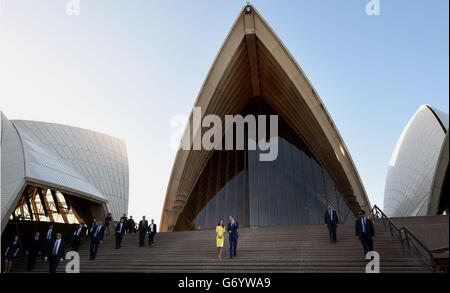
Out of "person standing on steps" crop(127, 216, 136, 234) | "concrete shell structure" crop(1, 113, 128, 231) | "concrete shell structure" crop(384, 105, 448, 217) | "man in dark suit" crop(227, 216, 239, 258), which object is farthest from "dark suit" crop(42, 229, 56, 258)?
"concrete shell structure" crop(384, 105, 448, 217)

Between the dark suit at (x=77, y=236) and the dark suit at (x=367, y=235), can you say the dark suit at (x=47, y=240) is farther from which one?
the dark suit at (x=367, y=235)

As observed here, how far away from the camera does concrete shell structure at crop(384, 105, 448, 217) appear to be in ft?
60.6

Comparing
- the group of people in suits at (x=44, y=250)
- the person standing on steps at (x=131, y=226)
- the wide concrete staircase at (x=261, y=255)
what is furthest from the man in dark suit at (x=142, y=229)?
the person standing on steps at (x=131, y=226)

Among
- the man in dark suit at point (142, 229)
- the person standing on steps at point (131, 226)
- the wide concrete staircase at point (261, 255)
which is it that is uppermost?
the person standing on steps at point (131, 226)

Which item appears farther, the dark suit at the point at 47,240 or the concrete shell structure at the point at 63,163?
the concrete shell structure at the point at 63,163

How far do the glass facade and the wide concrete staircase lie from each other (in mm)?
5216

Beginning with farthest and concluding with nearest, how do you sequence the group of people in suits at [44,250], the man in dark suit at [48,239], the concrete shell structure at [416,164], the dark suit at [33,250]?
1. the concrete shell structure at [416,164]
2. the man in dark suit at [48,239]
3. the dark suit at [33,250]
4. the group of people in suits at [44,250]

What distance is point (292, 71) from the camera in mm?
17672

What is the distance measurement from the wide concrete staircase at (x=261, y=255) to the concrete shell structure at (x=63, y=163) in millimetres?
2436

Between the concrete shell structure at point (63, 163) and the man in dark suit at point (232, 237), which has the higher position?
the concrete shell structure at point (63, 163)

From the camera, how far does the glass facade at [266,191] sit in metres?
16.7

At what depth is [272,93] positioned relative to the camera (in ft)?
72.4

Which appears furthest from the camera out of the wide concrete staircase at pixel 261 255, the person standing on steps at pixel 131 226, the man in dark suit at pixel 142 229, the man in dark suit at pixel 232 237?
the person standing on steps at pixel 131 226
